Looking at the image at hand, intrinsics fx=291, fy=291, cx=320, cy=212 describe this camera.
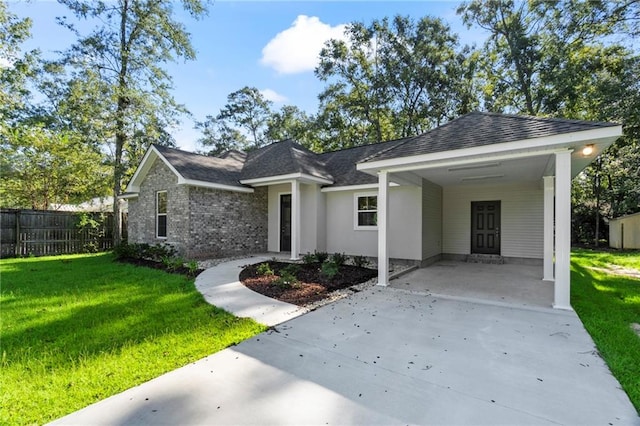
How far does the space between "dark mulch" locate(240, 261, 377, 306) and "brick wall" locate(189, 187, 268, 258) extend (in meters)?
2.77

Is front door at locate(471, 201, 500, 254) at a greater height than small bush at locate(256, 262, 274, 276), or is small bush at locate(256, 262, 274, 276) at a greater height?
front door at locate(471, 201, 500, 254)

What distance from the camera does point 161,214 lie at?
460 inches

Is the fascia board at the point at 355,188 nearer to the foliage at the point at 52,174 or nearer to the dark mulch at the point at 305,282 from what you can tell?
the dark mulch at the point at 305,282

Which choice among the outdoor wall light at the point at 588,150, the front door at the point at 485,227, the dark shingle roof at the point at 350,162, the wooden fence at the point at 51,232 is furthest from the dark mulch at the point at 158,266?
the front door at the point at 485,227

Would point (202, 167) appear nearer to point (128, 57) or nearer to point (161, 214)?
point (161, 214)

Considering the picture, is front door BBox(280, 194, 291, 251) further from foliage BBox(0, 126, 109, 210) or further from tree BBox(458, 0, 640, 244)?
tree BBox(458, 0, 640, 244)

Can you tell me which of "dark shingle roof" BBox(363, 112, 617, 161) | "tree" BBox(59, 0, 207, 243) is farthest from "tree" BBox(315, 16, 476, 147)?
"dark shingle roof" BBox(363, 112, 617, 161)

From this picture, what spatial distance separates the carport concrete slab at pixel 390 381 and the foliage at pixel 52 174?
624 inches

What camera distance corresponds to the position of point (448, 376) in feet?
9.62

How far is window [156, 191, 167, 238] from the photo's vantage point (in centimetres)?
1159

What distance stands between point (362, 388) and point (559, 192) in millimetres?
4714

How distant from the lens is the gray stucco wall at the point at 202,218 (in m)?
10.3

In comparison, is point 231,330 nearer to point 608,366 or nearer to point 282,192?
point 608,366

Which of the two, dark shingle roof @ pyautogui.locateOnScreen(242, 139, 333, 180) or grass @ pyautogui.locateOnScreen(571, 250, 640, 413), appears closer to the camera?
grass @ pyautogui.locateOnScreen(571, 250, 640, 413)
